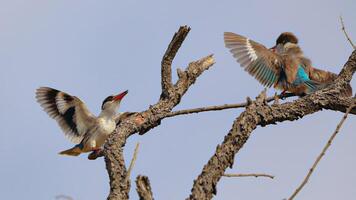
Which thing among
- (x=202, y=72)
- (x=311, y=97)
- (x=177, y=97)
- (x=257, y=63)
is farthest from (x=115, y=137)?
(x=257, y=63)

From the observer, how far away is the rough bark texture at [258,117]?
2818 millimetres

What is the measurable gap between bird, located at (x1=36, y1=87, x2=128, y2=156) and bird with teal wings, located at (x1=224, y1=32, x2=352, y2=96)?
124 cm

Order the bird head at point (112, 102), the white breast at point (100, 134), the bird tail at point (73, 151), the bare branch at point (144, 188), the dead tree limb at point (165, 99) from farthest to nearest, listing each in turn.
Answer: the bird head at point (112, 102), the bird tail at point (73, 151), the white breast at point (100, 134), the dead tree limb at point (165, 99), the bare branch at point (144, 188)

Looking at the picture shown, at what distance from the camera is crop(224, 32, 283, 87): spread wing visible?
238 inches

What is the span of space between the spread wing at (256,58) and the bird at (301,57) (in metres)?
0.19

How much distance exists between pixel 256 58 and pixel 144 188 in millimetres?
3857

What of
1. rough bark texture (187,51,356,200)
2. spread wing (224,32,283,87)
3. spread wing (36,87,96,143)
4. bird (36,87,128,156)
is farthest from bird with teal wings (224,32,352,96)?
rough bark texture (187,51,356,200)

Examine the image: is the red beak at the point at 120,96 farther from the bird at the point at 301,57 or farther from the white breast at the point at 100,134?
the bird at the point at 301,57

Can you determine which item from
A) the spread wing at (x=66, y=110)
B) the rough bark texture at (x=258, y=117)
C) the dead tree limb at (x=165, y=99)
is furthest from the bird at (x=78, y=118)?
the rough bark texture at (x=258, y=117)

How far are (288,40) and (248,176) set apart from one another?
4054mm

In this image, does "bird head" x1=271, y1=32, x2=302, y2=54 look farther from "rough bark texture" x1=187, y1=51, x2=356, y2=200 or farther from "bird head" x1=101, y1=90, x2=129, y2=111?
"rough bark texture" x1=187, y1=51, x2=356, y2=200

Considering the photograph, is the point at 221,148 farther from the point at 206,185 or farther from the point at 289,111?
the point at 289,111

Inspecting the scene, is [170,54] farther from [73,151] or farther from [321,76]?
[73,151]

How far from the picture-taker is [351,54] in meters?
3.58
